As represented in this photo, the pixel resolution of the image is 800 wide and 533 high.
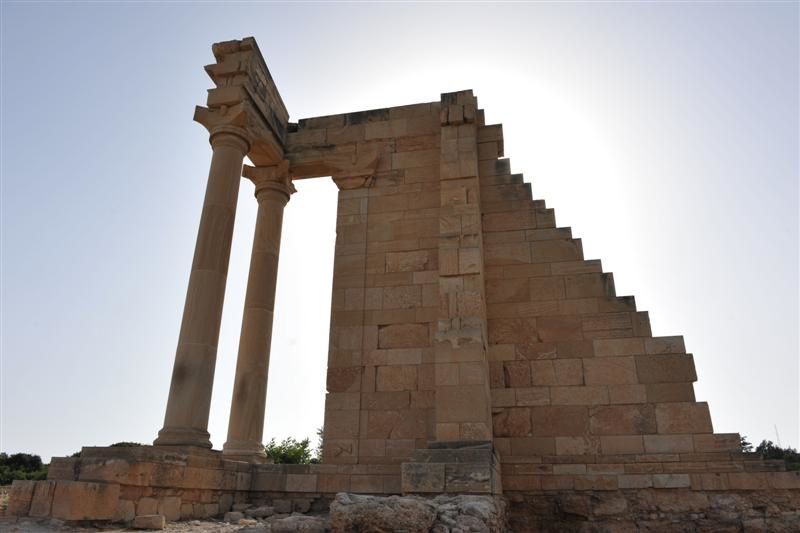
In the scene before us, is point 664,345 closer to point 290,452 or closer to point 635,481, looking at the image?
point 635,481

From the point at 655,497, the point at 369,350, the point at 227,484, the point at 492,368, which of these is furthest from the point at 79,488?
the point at 655,497

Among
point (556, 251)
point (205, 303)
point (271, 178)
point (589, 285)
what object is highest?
point (271, 178)

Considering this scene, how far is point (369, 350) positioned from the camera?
552 inches

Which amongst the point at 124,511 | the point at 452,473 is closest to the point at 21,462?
the point at 124,511

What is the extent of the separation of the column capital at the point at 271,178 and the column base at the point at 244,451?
23.8 feet

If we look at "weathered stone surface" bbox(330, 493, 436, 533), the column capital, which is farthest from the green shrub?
"weathered stone surface" bbox(330, 493, 436, 533)

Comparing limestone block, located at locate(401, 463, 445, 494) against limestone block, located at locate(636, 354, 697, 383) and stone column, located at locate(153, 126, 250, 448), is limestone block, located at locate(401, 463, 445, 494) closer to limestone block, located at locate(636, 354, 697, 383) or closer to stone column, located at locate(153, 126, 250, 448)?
stone column, located at locate(153, 126, 250, 448)

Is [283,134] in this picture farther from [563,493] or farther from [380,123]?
[563,493]

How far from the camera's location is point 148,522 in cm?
945

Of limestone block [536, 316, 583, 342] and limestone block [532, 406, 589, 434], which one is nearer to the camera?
limestone block [532, 406, 589, 434]

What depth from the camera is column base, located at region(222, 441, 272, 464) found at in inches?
578

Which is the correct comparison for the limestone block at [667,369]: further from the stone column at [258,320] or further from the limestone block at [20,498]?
the limestone block at [20,498]

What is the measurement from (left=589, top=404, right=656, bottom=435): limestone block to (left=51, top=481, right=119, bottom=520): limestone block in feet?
30.8

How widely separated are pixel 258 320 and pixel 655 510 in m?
11.0
